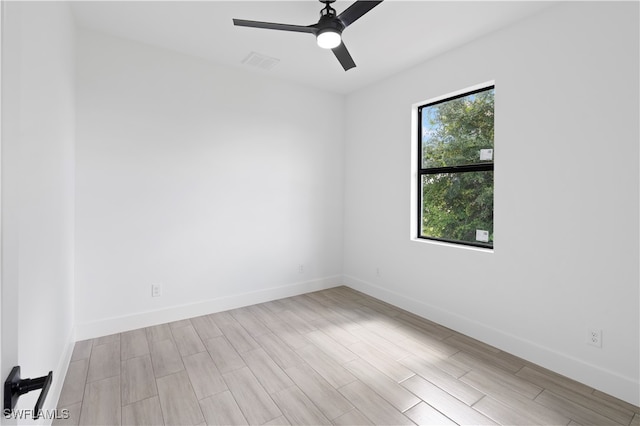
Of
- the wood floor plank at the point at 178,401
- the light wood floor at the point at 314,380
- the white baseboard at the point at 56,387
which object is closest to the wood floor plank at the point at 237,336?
the light wood floor at the point at 314,380

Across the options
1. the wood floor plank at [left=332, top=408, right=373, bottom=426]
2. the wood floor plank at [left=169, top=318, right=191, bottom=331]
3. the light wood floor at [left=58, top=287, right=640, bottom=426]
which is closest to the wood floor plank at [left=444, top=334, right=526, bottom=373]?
the light wood floor at [left=58, top=287, right=640, bottom=426]

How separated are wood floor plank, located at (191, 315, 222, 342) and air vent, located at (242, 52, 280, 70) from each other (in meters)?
2.67

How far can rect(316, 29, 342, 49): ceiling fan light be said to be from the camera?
2.07m

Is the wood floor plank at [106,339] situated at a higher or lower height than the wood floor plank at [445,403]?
higher

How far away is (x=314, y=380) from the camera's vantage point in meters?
2.12

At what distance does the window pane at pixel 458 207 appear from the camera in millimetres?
2799

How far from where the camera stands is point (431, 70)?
3.11 meters

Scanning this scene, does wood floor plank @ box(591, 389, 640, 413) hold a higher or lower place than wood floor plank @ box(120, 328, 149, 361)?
lower

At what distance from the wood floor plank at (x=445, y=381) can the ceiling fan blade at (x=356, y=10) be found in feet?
7.97

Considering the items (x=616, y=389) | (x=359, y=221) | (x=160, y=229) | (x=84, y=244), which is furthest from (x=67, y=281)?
(x=616, y=389)

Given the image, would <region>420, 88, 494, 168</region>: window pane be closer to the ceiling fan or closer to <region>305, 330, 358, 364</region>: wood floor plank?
the ceiling fan

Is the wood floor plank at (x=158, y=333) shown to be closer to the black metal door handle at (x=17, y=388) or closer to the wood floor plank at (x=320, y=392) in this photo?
the wood floor plank at (x=320, y=392)

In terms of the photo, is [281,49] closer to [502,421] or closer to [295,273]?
[295,273]

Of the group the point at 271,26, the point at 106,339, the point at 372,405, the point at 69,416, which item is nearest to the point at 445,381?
the point at 372,405
